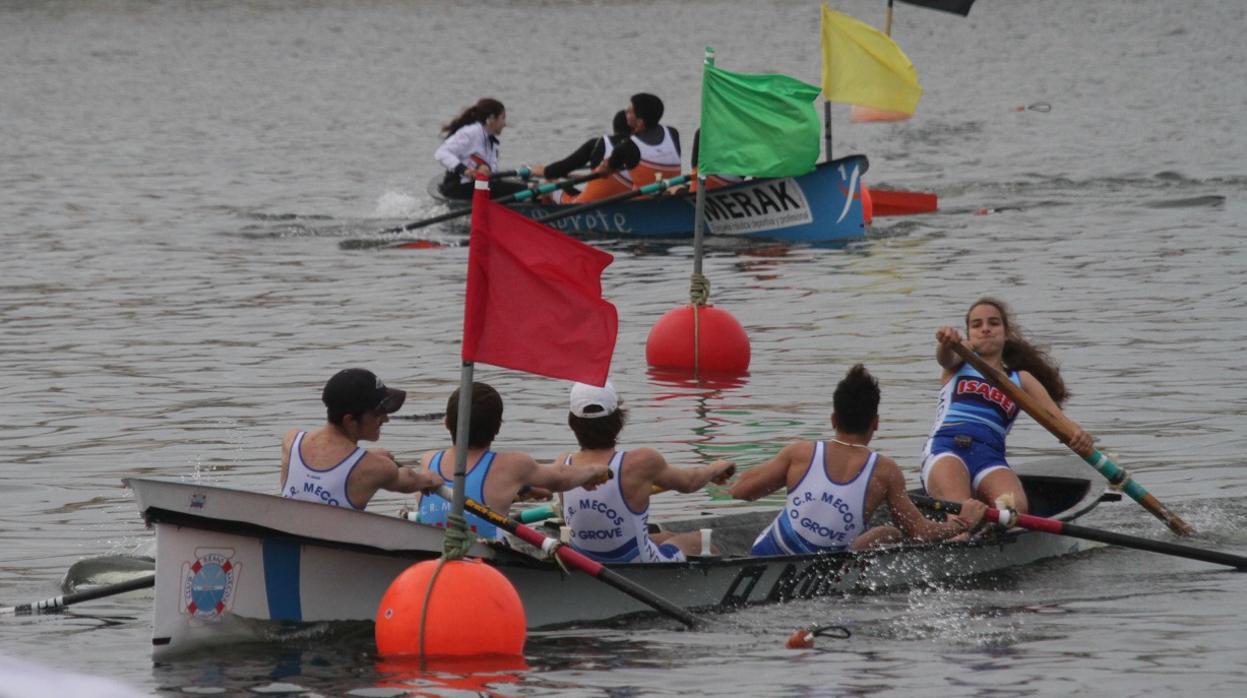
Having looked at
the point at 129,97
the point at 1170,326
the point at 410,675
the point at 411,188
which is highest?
the point at 129,97

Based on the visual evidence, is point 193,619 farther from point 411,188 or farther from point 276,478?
point 411,188

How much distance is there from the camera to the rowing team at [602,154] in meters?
25.0

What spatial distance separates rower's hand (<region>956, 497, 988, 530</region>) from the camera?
1095cm

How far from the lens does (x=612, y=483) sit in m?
10.2

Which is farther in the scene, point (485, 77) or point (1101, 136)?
point (485, 77)

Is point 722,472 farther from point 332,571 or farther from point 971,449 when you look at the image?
point 971,449

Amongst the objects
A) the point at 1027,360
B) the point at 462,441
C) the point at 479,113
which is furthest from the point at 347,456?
the point at 479,113

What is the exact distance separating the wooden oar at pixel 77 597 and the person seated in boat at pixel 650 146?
50.0ft

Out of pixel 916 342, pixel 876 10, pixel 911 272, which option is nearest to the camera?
pixel 916 342

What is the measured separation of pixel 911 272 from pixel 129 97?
36782 mm

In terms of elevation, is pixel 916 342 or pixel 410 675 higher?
pixel 916 342

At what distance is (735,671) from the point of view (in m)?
9.18

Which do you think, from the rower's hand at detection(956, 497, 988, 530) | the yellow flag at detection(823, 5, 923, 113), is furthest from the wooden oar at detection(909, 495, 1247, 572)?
the yellow flag at detection(823, 5, 923, 113)

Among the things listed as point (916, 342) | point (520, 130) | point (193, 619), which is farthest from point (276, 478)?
point (520, 130)
